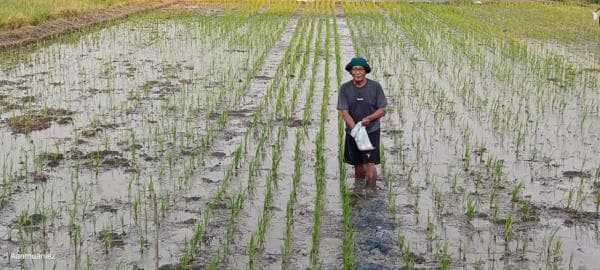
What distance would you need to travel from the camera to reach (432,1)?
24.5 metres

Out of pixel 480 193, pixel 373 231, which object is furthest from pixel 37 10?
pixel 373 231

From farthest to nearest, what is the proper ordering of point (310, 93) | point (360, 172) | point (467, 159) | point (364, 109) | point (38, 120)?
point (310, 93)
point (38, 120)
point (467, 159)
point (360, 172)
point (364, 109)

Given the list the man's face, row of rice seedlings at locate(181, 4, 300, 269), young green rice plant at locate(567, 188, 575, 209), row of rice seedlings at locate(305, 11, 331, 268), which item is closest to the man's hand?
the man's face

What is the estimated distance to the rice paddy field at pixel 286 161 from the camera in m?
3.88

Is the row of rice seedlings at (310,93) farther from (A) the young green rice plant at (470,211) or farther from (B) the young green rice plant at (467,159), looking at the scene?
(A) the young green rice plant at (470,211)

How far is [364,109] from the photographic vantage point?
189 inches

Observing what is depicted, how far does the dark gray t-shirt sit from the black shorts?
0.23 ft

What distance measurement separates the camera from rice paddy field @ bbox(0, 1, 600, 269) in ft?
12.7

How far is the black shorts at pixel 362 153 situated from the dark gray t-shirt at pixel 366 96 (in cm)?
7

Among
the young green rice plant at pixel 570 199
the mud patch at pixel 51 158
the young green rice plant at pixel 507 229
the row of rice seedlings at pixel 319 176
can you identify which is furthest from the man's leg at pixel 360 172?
the mud patch at pixel 51 158

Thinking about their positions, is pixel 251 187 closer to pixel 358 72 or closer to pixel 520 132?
pixel 358 72

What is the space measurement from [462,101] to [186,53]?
484 cm

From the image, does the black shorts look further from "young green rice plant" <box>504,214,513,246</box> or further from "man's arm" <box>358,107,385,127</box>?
"young green rice plant" <box>504,214,513,246</box>

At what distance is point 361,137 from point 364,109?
229 mm
